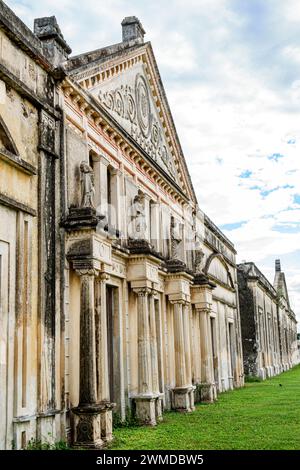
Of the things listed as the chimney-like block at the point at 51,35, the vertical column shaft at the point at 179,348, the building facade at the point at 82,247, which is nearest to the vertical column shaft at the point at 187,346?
the building facade at the point at 82,247

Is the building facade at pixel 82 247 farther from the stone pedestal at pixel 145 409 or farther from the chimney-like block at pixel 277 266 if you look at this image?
the chimney-like block at pixel 277 266

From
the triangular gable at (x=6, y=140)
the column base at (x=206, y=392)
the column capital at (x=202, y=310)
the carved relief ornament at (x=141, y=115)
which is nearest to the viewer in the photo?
the triangular gable at (x=6, y=140)

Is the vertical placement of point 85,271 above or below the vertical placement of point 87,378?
above

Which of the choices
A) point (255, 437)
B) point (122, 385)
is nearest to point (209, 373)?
point (122, 385)

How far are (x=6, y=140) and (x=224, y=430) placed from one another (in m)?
7.73

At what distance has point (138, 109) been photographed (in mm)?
17906

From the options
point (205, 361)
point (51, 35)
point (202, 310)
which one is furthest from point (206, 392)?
point (51, 35)

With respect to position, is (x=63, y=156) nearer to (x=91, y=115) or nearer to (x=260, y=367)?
(x=91, y=115)

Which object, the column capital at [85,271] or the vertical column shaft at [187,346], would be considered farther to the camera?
the vertical column shaft at [187,346]

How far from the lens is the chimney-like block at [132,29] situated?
19267 mm

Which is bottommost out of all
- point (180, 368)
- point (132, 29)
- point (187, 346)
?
point (180, 368)

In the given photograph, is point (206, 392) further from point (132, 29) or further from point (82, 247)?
point (132, 29)

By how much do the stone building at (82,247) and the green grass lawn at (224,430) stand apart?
0.76 m

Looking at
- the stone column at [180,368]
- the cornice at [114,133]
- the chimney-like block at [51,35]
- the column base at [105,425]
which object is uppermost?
the chimney-like block at [51,35]
